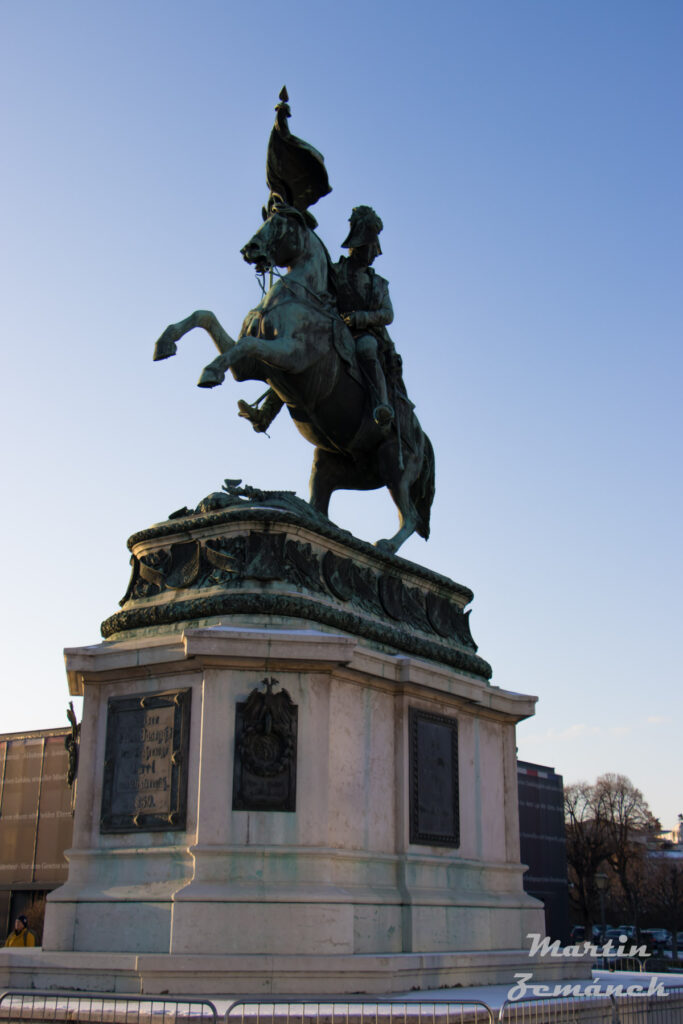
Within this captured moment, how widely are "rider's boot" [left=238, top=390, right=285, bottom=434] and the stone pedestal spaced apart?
2.12 meters

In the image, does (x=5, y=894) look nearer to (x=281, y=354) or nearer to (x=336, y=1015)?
(x=281, y=354)

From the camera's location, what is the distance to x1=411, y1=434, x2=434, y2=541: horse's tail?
50.5ft

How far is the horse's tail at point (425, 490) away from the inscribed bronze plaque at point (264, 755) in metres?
5.35

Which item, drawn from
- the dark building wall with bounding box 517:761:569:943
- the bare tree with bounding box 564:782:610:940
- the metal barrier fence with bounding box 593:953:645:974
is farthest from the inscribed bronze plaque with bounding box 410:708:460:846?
the bare tree with bounding box 564:782:610:940

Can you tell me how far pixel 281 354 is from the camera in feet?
41.8

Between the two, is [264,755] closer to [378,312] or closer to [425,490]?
[425,490]

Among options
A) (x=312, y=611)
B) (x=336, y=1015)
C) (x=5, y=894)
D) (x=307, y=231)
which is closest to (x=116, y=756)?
(x=312, y=611)

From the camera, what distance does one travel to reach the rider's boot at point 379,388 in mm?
13812

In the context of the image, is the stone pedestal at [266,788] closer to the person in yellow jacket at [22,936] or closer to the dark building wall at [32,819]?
the person in yellow jacket at [22,936]

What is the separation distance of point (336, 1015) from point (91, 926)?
3499 mm

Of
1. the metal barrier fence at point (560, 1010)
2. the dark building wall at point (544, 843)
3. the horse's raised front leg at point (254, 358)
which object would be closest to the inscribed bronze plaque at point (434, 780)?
the metal barrier fence at point (560, 1010)

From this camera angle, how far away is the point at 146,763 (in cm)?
1088

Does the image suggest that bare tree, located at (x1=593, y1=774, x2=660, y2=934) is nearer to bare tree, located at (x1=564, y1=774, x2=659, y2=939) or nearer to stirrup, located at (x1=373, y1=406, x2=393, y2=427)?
bare tree, located at (x1=564, y1=774, x2=659, y2=939)

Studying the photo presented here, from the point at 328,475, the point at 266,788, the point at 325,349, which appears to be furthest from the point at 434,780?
the point at 325,349
